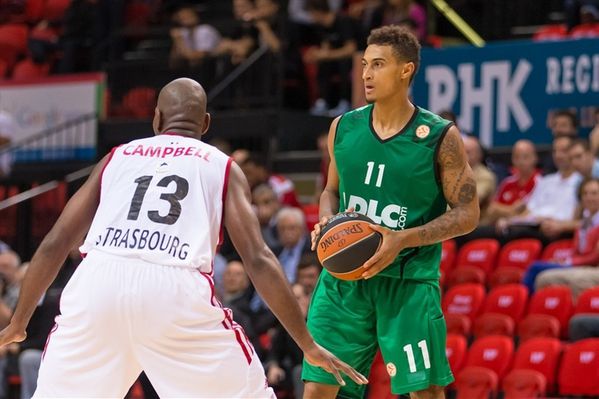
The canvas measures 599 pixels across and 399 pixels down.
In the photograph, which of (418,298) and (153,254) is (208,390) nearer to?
(153,254)

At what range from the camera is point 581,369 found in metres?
9.02

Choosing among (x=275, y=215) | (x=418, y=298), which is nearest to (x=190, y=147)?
(x=418, y=298)

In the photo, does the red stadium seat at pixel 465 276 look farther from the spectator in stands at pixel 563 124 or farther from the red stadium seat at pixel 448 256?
the spectator in stands at pixel 563 124

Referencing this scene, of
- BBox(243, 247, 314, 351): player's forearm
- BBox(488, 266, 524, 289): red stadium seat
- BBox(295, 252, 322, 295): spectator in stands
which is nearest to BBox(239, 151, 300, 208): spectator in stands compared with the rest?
BBox(295, 252, 322, 295): spectator in stands

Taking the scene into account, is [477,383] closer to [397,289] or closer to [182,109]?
[397,289]

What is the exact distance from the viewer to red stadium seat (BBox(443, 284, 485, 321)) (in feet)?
33.7

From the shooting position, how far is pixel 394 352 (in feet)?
20.2

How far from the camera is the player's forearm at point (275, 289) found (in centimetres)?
514

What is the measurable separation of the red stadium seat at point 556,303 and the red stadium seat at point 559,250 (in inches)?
22.0

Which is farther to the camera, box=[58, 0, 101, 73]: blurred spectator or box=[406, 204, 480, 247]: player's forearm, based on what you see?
box=[58, 0, 101, 73]: blurred spectator

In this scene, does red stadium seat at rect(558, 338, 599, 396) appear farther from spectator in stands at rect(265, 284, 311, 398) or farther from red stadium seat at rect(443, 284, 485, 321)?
spectator in stands at rect(265, 284, 311, 398)

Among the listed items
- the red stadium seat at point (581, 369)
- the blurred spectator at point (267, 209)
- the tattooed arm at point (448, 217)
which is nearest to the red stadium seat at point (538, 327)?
the red stadium seat at point (581, 369)

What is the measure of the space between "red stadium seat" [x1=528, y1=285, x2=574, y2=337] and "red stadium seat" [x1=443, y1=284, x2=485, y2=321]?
58cm

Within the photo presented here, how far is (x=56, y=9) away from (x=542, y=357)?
12544 millimetres
